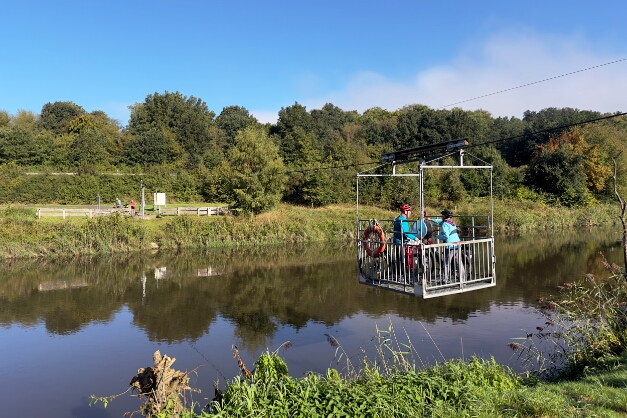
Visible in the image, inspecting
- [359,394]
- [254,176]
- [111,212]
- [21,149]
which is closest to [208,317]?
[359,394]

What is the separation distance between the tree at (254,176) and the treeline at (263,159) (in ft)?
0.23

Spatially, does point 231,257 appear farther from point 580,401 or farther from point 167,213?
point 580,401

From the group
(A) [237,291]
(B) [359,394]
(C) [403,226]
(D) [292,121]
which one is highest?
(D) [292,121]

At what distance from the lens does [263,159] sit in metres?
31.6

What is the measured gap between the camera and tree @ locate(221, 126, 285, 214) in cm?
3097

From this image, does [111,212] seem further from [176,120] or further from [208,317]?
[176,120]

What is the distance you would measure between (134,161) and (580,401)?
4884 cm

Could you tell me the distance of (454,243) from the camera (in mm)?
8789

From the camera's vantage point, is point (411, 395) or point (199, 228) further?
point (199, 228)

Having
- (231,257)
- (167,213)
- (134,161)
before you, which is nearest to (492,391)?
(231,257)

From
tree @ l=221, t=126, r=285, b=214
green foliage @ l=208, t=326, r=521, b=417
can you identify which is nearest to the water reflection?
tree @ l=221, t=126, r=285, b=214

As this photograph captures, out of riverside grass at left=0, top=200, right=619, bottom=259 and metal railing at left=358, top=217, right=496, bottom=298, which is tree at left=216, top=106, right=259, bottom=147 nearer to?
riverside grass at left=0, top=200, right=619, bottom=259

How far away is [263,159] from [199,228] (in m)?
6.14

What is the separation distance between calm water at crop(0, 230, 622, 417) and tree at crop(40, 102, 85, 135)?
43.3 meters
